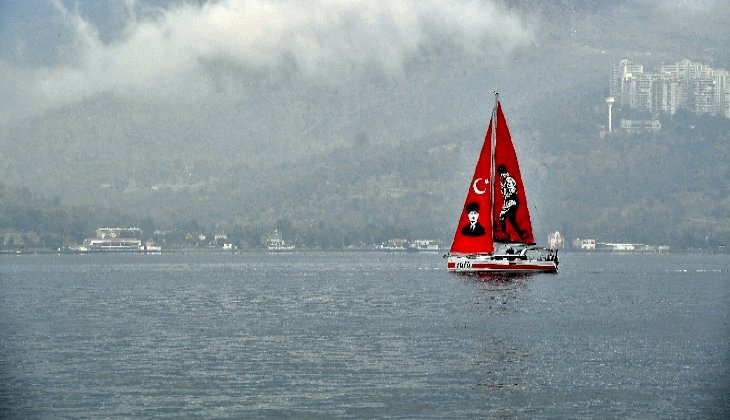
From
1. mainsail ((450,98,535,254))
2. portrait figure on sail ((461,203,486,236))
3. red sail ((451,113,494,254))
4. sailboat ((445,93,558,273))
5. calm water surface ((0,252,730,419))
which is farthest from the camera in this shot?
portrait figure on sail ((461,203,486,236))

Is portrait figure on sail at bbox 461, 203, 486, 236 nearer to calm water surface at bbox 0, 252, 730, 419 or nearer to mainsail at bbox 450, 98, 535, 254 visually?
mainsail at bbox 450, 98, 535, 254

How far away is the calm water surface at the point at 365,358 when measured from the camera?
177 feet

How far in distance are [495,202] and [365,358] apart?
9186cm

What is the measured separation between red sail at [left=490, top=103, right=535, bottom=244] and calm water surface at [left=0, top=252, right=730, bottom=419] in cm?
3413

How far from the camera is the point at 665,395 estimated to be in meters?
56.9

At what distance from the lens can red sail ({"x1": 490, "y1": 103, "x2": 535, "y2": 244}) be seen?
158 m

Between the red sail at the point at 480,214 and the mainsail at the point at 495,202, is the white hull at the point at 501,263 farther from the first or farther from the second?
the mainsail at the point at 495,202

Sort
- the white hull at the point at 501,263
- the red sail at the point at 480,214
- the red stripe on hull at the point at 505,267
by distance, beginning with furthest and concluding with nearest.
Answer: the red sail at the point at 480,214 < the white hull at the point at 501,263 < the red stripe on hull at the point at 505,267

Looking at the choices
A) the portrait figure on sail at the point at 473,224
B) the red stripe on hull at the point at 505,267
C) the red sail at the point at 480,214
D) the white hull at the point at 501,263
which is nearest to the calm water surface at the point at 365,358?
the red stripe on hull at the point at 505,267

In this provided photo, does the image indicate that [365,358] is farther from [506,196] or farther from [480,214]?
[506,196]

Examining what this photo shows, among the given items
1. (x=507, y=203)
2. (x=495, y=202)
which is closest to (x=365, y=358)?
(x=507, y=203)

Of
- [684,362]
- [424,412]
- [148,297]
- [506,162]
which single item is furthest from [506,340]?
[506,162]

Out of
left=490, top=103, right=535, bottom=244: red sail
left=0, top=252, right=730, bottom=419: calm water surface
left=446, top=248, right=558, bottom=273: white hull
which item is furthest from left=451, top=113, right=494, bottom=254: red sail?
left=0, top=252, right=730, bottom=419: calm water surface

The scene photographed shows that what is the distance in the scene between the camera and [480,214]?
158m
